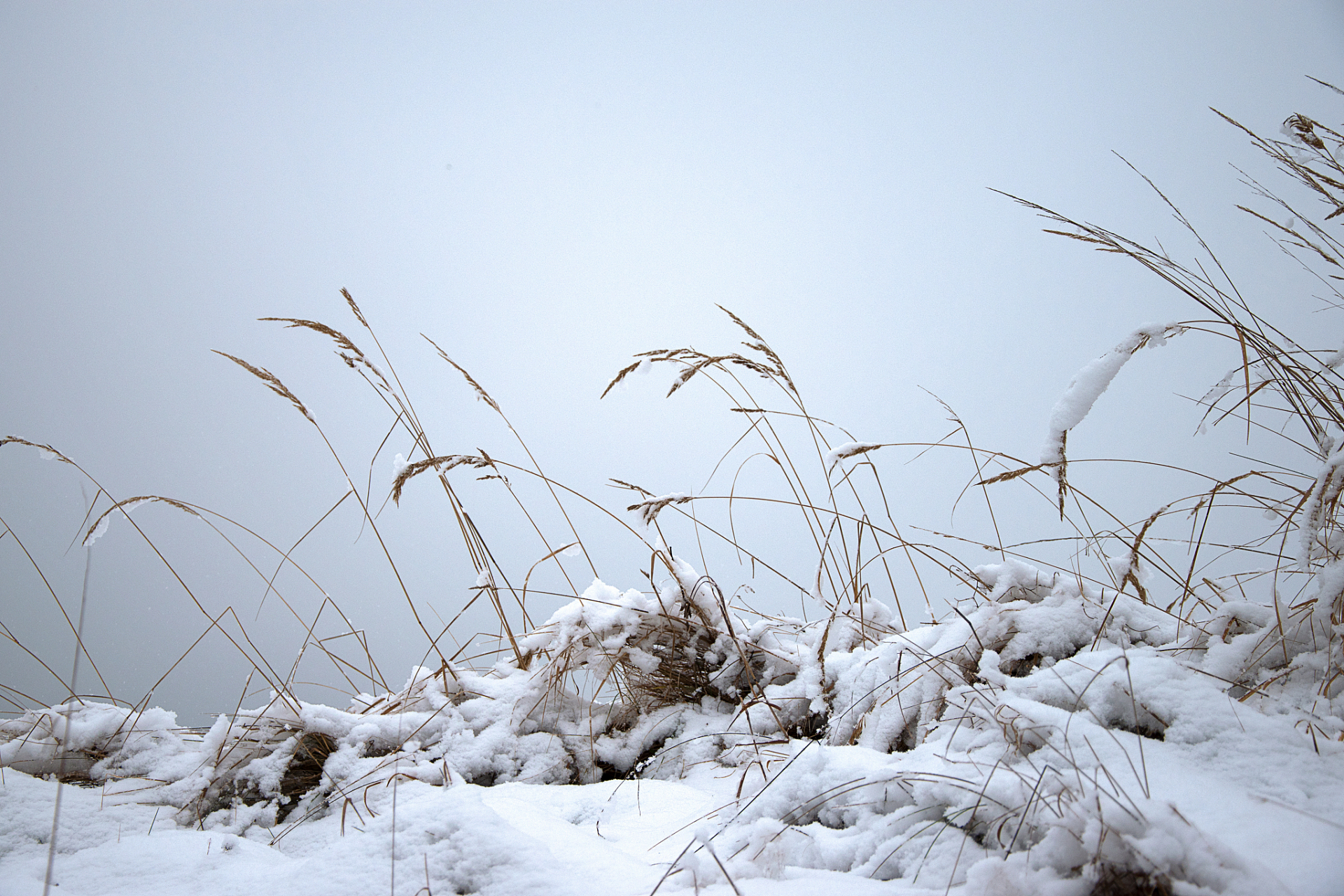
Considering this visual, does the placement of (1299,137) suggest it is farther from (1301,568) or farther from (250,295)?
(250,295)

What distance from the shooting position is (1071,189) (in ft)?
492

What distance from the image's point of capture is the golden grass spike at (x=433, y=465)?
1.30 metres

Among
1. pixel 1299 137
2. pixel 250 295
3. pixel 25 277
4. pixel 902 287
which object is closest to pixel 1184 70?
pixel 902 287

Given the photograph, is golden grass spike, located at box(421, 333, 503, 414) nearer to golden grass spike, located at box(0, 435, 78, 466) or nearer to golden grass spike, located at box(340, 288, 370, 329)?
golden grass spike, located at box(340, 288, 370, 329)

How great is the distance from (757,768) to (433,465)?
91 centimetres

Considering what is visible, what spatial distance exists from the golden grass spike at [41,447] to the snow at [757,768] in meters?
0.62

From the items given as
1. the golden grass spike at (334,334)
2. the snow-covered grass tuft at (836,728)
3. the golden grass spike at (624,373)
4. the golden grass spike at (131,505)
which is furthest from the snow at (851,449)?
the golden grass spike at (131,505)

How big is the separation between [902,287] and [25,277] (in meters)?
196

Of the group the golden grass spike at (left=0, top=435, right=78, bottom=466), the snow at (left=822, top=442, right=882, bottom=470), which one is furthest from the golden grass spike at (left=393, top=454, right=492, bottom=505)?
the golden grass spike at (left=0, top=435, right=78, bottom=466)

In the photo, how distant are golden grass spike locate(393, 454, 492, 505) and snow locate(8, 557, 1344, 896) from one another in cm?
43

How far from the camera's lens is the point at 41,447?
5.32 feet

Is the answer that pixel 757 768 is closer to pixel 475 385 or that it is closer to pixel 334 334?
pixel 475 385

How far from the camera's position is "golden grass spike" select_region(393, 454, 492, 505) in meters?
1.30

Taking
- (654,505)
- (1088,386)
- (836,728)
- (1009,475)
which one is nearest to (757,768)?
(836,728)
